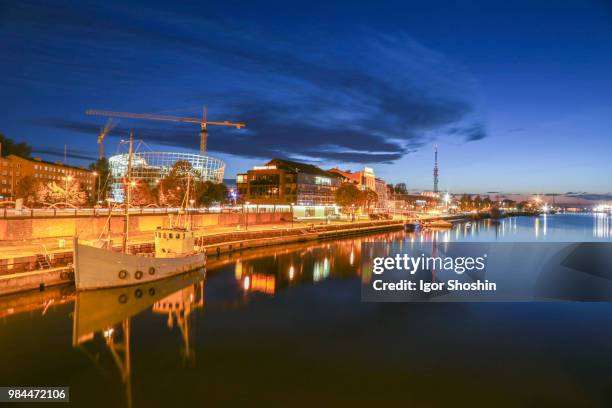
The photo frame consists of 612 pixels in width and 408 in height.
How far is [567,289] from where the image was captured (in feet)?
103

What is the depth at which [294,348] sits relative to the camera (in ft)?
57.7

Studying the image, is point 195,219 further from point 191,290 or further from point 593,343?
point 593,343

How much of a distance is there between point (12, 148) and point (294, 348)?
111m

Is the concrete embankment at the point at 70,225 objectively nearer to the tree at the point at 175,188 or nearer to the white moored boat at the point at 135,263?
the white moored boat at the point at 135,263

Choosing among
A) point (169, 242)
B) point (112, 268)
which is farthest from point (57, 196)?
point (112, 268)

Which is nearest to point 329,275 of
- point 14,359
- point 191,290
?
point 191,290

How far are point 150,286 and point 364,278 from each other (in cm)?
1742

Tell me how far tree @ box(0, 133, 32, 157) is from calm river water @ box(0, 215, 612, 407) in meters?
93.4

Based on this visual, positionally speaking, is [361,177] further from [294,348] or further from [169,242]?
[294,348]

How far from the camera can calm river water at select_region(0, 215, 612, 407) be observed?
13508 millimetres

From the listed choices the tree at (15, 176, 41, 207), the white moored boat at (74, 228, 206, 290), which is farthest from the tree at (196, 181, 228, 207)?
the white moored boat at (74, 228, 206, 290)

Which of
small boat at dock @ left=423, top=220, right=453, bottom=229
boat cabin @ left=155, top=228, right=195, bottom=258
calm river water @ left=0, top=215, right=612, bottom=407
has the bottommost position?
calm river water @ left=0, top=215, right=612, bottom=407

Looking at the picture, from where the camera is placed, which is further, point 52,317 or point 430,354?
point 52,317

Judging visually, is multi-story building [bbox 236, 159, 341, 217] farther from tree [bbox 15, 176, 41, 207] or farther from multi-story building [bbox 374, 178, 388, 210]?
multi-story building [bbox 374, 178, 388, 210]
